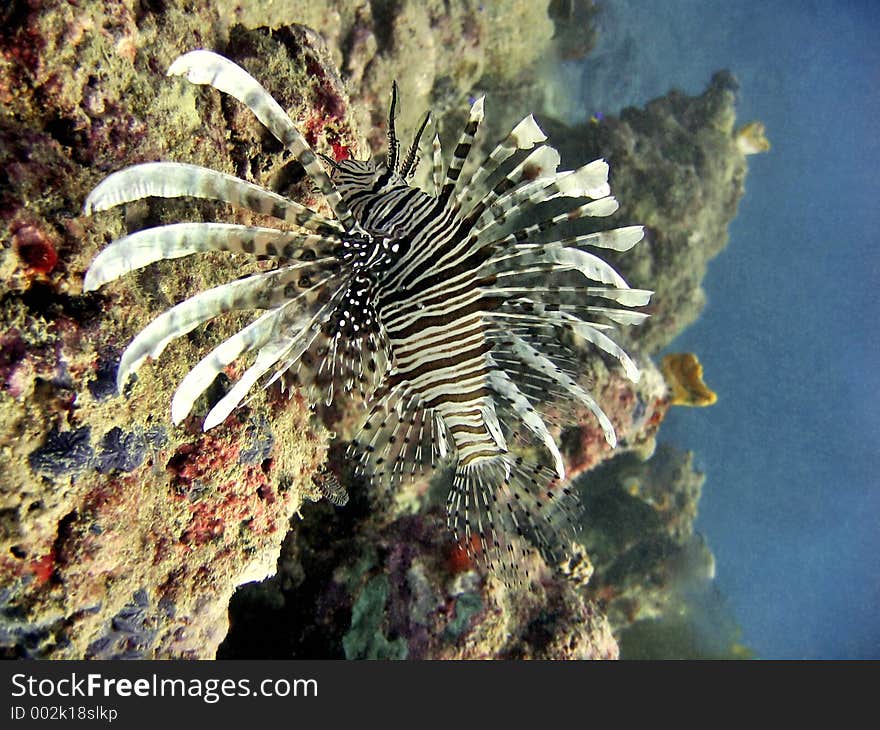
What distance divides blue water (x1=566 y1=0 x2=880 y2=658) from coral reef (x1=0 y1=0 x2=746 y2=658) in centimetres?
2820

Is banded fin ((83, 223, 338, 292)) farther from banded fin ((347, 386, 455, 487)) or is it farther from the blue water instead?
the blue water

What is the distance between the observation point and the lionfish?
1.52 metres

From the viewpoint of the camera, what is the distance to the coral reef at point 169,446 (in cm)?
186

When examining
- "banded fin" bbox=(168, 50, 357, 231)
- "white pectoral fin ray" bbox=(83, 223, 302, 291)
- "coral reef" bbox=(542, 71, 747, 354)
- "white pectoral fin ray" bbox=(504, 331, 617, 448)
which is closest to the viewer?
"white pectoral fin ray" bbox=(83, 223, 302, 291)

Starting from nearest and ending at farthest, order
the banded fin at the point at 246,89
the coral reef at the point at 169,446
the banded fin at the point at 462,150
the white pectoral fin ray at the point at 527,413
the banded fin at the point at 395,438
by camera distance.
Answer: the banded fin at the point at 246,89, the coral reef at the point at 169,446, the banded fin at the point at 462,150, the white pectoral fin ray at the point at 527,413, the banded fin at the point at 395,438

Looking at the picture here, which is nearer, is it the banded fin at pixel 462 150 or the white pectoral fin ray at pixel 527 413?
the banded fin at pixel 462 150

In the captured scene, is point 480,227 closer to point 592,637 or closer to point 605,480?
point 592,637

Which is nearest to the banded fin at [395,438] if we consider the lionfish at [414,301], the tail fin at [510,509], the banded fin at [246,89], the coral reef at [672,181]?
the lionfish at [414,301]

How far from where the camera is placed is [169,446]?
89.7 inches

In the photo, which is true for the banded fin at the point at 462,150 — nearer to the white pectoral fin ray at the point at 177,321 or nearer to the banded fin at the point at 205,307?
the banded fin at the point at 205,307

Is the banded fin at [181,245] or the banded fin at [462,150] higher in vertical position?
the banded fin at [462,150]

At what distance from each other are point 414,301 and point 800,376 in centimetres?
4930

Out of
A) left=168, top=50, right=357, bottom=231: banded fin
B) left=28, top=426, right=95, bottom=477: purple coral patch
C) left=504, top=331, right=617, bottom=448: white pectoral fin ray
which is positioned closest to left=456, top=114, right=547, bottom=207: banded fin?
left=168, top=50, right=357, bottom=231: banded fin
